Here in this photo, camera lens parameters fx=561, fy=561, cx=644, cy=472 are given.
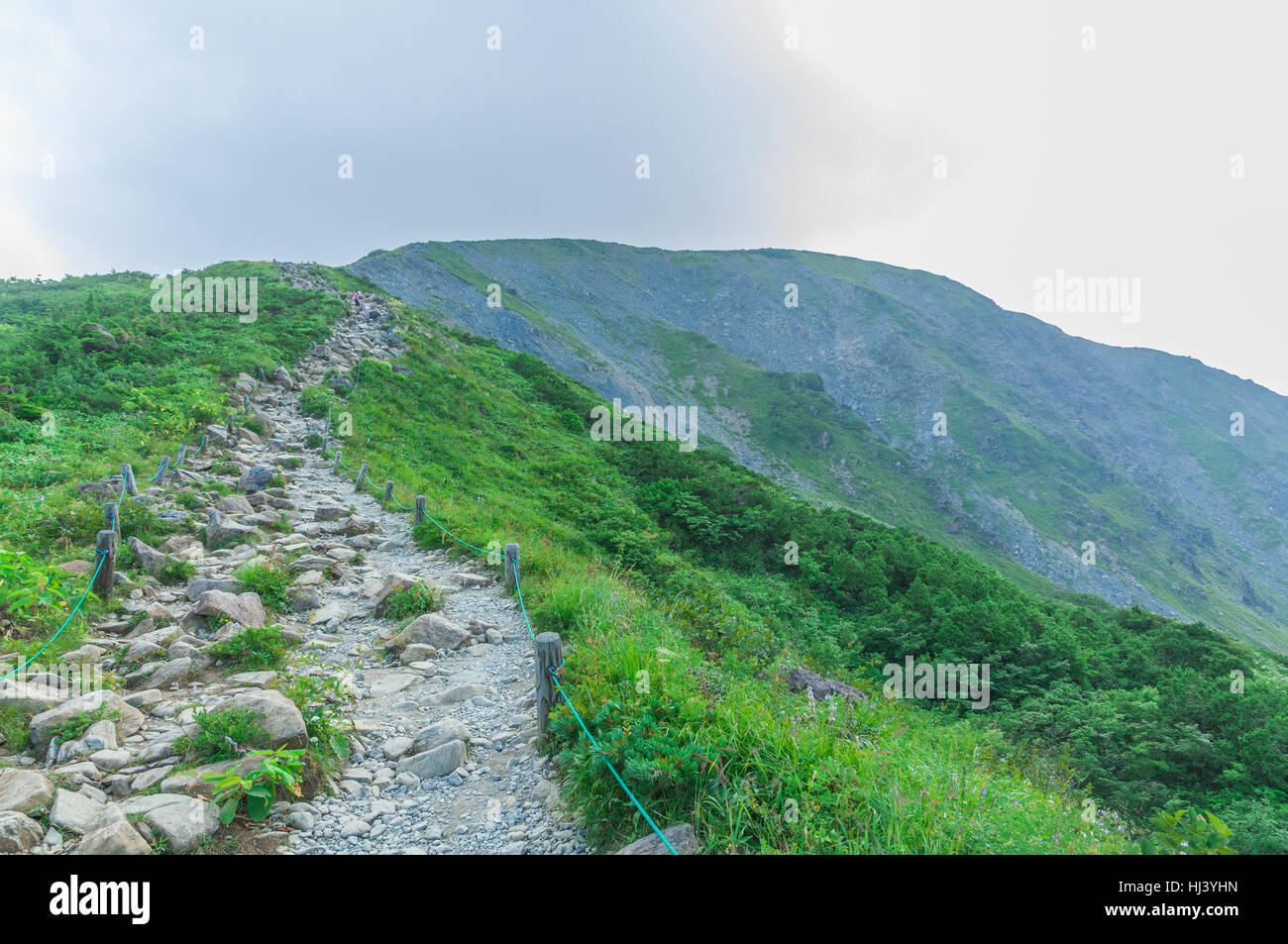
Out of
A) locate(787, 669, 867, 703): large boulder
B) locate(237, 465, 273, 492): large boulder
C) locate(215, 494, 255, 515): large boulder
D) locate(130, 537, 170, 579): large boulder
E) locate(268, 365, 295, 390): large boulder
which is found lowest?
locate(787, 669, 867, 703): large boulder

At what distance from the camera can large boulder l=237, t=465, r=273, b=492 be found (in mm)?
13492

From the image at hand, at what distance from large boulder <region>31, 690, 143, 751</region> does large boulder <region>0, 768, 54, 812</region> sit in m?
0.65

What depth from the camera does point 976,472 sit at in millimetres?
72688

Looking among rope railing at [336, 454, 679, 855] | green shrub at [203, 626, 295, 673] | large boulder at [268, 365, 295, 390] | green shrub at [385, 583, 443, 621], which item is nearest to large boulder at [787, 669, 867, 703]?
rope railing at [336, 454, 679, 855]

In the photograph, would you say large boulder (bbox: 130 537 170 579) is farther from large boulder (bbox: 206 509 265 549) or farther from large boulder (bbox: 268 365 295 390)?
large boulder (bbox: 268 365 295 390)

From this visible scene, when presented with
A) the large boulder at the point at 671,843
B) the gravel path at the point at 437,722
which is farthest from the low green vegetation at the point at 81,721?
the large boulder at the point at 671,843

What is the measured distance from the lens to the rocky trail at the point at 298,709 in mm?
4172

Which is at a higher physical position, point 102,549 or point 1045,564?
point 102,549

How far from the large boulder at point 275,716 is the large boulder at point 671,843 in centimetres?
322

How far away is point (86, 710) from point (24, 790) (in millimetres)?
1345

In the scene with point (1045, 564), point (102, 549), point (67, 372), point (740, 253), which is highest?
point (740, 253)

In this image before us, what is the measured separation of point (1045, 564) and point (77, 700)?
229 feet
